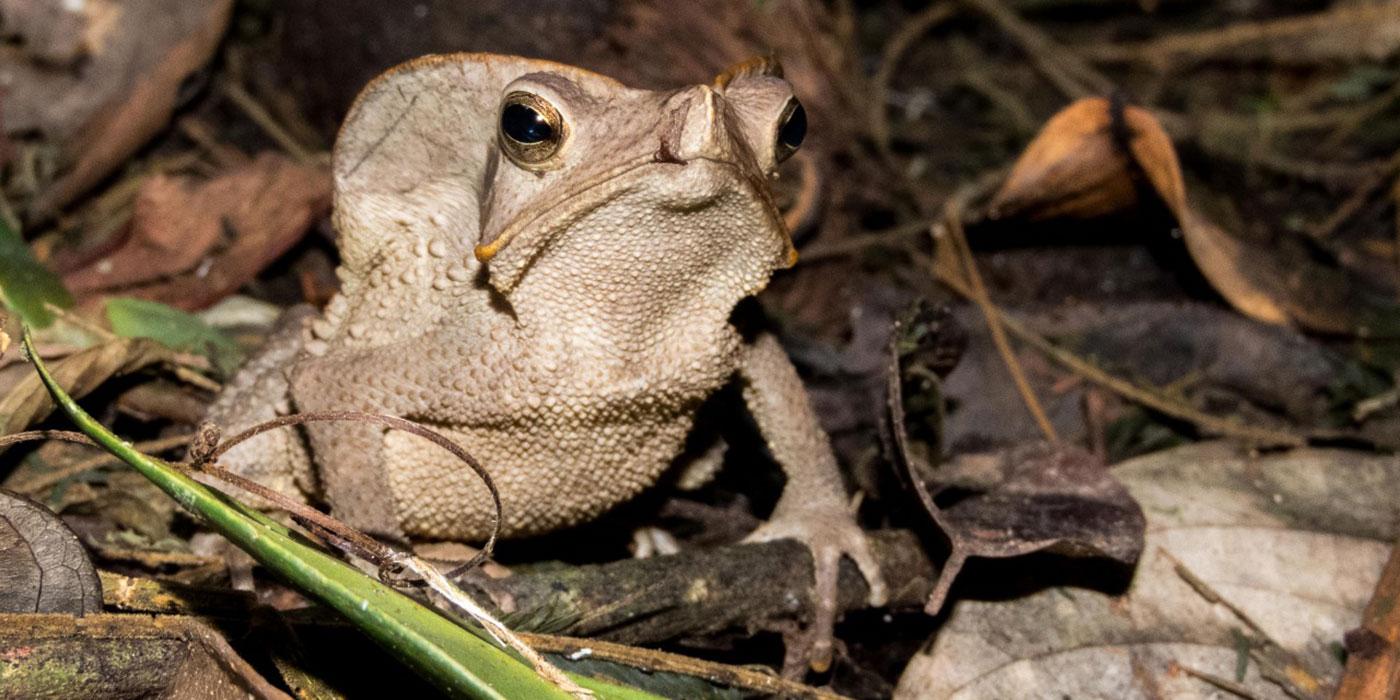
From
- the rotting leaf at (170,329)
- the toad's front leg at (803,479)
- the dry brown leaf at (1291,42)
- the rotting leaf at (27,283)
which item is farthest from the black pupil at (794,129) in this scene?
the dry brown leaf at (1291,42)

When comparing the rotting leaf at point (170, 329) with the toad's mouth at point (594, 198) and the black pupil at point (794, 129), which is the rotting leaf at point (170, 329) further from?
the black pupil at point (794, 129)

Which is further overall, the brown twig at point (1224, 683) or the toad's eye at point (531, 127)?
the brown twig at point (1224, 683)

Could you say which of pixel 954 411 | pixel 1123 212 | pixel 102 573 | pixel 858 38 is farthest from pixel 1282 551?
pixel 858 38

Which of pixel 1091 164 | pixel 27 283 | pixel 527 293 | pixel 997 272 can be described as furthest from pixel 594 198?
pixel 997 272

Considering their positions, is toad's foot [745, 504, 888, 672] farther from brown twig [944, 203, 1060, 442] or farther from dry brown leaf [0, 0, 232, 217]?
dry brown leaf [0, 0, 232, 217]

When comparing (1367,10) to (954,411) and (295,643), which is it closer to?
(954,411)

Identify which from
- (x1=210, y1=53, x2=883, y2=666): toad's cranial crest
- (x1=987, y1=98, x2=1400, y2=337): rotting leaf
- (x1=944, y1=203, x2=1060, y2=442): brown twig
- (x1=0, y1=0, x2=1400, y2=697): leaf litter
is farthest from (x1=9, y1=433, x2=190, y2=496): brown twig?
(x1=987, y1=98, x2=1400, y2=337): rotting leaf

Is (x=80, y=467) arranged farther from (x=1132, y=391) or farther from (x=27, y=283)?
(x=1132, y=391)
